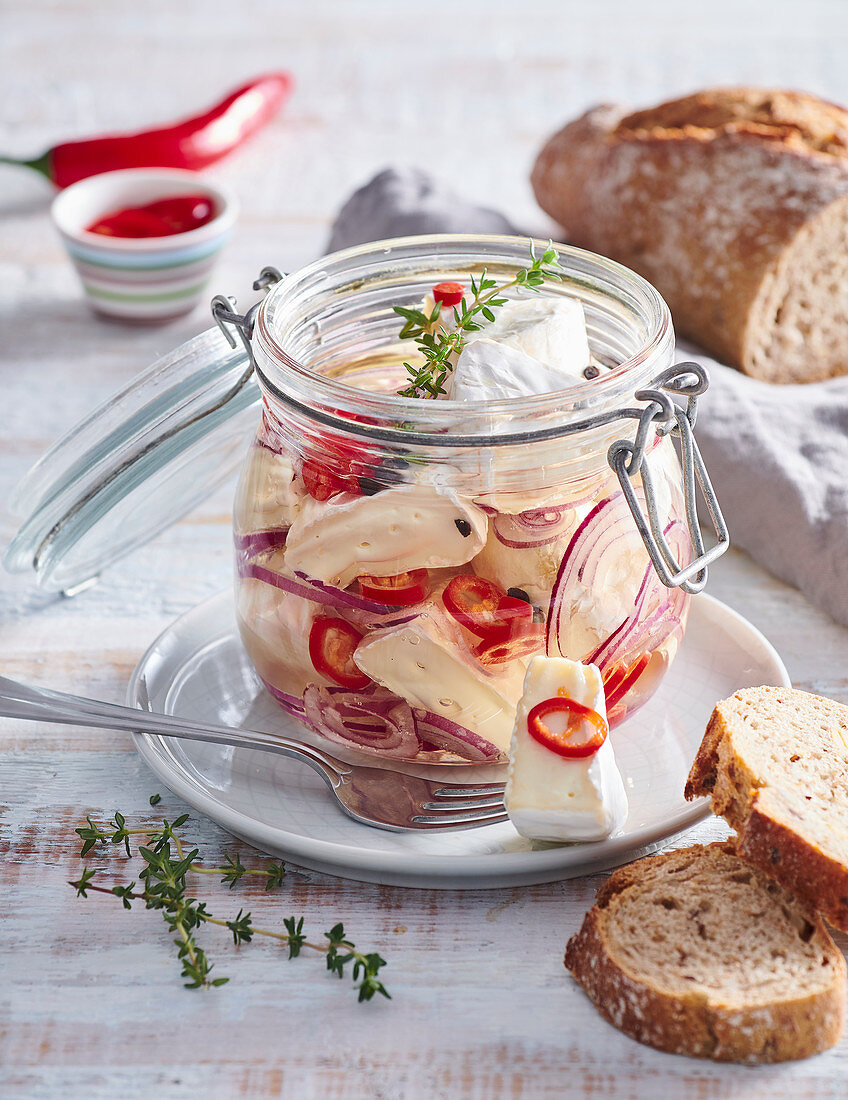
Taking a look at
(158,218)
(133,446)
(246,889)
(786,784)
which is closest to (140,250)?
(158,218)

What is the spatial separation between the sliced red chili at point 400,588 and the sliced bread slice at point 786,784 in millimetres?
348

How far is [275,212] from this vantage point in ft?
10.5

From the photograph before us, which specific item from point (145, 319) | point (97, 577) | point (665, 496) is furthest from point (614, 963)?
point (145, 319)

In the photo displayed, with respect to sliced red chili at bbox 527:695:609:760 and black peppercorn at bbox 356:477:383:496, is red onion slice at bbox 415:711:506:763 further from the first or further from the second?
black peppercorn at bbox 356:477:383:496

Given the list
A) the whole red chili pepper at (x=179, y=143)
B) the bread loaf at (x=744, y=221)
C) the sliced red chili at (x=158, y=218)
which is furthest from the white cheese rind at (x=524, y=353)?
the whole red chili pepper at (x=179, y=143)

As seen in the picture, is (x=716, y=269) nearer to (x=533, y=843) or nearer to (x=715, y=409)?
(x=715, y=409)

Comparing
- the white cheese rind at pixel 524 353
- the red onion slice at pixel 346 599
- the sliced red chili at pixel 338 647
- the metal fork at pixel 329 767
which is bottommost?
the metal fork at pixel 329 767

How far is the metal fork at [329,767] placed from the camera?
1.28 meters

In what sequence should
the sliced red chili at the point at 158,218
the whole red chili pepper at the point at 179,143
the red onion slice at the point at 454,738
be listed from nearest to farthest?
the red onion slice at the point at 454,738, the sliced red chili at the point at 158,218, the whole red chili pepper at the point at 179,143

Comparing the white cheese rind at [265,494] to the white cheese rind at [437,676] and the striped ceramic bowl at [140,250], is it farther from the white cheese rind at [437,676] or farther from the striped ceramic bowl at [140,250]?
the striped ceramic bowl at [140,250]

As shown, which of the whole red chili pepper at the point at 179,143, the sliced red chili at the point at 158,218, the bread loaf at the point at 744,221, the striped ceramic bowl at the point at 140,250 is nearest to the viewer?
the bread loaf at the point at 744,221

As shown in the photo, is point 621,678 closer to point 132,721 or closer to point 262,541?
point 262,541

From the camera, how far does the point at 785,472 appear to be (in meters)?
1.96

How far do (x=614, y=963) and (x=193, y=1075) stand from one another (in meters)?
0.38
